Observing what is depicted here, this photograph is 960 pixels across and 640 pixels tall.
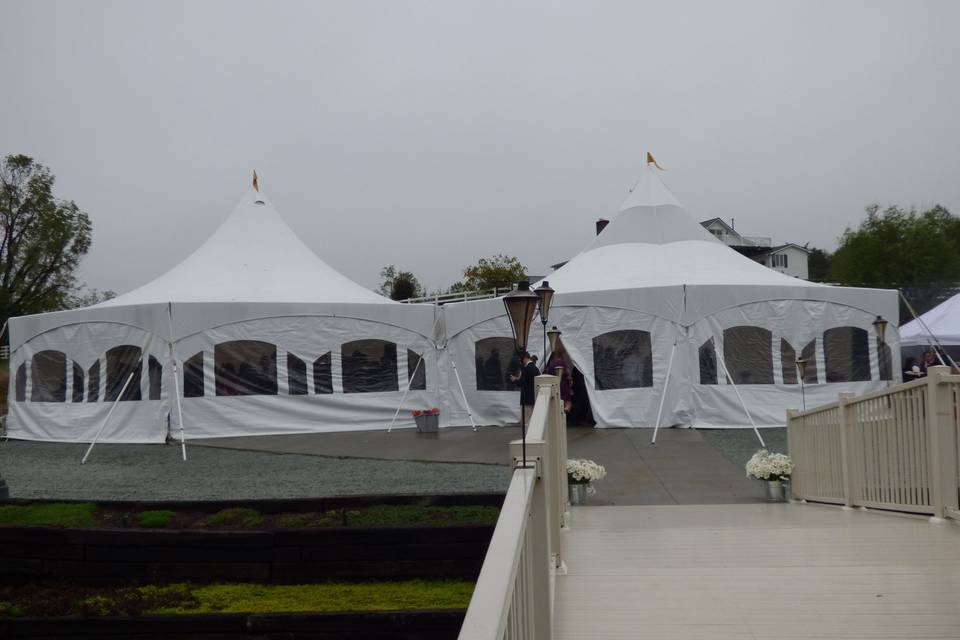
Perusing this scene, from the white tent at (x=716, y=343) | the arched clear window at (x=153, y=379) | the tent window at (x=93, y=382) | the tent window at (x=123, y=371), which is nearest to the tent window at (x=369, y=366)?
the white tent at (x=716, y=343)

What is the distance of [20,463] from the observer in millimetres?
12148

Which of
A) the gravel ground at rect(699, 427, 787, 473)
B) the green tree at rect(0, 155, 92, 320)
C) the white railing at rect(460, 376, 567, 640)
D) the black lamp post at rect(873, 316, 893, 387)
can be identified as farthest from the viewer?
the green tree at rect(0, 155, 92, 320)

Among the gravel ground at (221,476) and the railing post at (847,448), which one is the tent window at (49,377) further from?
the railing post at (847,448)

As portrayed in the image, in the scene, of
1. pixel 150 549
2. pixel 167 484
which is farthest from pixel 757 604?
pixel 167 484

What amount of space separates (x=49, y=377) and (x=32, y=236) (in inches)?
924

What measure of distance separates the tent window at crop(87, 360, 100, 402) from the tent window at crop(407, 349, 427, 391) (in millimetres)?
6224

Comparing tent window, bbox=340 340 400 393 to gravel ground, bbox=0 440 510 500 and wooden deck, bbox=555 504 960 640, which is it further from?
wooden deck, bbox=555 504 960 640

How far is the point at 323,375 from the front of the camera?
15.4 m

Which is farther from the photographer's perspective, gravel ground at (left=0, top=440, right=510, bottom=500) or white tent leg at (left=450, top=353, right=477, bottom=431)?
white tent leg at (left=450, top=353, right=477, bottom=431)

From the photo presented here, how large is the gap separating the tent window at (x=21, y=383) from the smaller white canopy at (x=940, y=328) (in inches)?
812

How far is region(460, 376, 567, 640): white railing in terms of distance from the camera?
1.48 metres

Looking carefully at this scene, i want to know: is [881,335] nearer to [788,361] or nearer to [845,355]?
[845,355]

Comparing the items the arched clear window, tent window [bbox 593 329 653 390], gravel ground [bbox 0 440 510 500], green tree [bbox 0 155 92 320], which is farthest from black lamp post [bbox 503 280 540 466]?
green tree [bbox 0 155 92 320]

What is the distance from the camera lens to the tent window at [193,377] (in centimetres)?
1438
